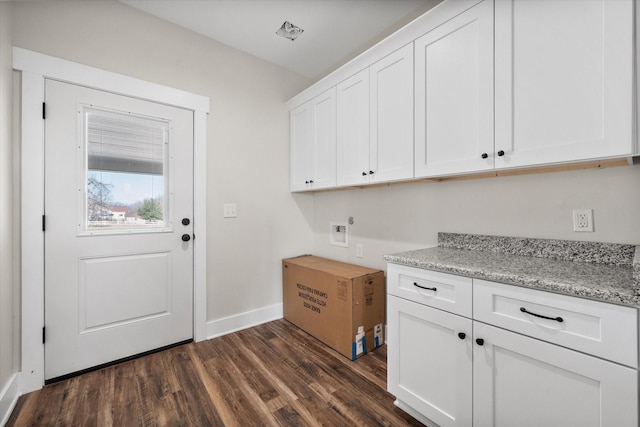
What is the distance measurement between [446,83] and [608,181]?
2.93 feet

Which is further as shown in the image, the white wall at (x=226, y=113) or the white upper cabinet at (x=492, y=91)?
the white wall at (x=226, y=113)

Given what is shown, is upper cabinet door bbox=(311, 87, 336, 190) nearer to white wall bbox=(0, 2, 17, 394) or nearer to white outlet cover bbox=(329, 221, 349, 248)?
white outlet cover bbox=(329, 221, 349, 248)

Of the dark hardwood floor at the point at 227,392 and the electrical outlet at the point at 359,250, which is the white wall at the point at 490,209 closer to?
the electrical outlet at the point at 359,250

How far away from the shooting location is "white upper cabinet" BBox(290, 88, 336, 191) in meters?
2.34

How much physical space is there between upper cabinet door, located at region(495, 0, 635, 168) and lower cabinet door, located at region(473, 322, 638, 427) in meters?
0.77

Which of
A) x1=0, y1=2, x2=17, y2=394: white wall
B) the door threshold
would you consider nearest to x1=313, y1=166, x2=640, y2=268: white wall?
the door threshold

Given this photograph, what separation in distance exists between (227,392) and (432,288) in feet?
4.50

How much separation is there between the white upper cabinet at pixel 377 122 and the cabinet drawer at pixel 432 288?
63 centimetres

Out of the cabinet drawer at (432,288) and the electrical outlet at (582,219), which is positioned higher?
the electrical outlet at (582,219)

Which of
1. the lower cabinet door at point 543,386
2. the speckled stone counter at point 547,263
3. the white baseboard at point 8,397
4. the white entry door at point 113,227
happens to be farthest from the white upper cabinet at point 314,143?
the white baseboard at point 8,397

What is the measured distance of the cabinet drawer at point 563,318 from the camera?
0.86 m

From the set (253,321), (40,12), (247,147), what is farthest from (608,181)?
(40,12)

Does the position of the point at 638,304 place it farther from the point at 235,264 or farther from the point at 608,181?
the point at 235,264

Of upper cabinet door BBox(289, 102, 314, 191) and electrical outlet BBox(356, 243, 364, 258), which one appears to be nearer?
electrical outlet BBox(356, 243, 364, 258)
